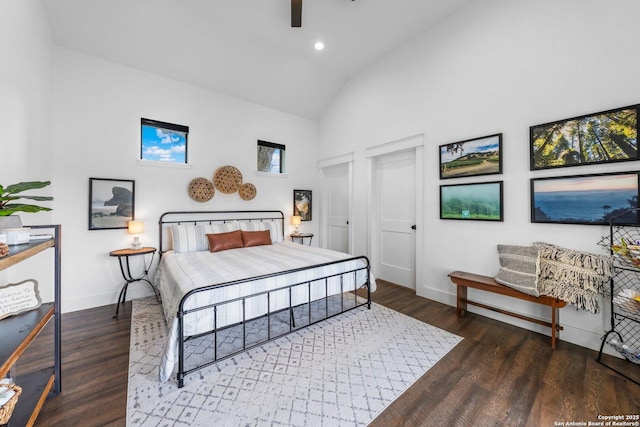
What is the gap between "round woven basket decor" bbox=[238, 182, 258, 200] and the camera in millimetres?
4742

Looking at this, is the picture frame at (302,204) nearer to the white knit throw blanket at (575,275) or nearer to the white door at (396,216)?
the white door at (396,216)

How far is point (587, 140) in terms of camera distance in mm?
A: 2398

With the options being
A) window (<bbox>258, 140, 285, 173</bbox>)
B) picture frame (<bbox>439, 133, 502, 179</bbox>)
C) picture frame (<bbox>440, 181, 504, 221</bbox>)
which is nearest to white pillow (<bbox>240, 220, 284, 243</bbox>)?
window (<bbox>258, 140, 285, 173</bbox>)

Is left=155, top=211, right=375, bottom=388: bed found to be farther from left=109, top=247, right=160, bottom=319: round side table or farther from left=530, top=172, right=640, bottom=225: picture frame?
left=530, top=172, right=640, bottom=225: picture frame

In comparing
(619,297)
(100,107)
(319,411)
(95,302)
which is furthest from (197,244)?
(619,297)

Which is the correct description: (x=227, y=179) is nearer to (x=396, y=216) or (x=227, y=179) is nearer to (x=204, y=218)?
(x=204, y=218)

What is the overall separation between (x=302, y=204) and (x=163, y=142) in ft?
9.47

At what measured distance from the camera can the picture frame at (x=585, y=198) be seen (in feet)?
7.27

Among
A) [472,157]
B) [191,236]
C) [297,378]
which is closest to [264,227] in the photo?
[191,236]

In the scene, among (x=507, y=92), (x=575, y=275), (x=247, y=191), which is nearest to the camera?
(x=575, y=275)

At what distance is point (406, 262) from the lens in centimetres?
426

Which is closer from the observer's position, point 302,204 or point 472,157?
point 472,157

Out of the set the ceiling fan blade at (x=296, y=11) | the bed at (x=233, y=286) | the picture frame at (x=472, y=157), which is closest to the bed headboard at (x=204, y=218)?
the bed at (x=233, y=286)

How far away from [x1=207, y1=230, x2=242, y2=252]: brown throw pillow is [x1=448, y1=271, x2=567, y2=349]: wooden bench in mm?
3186
